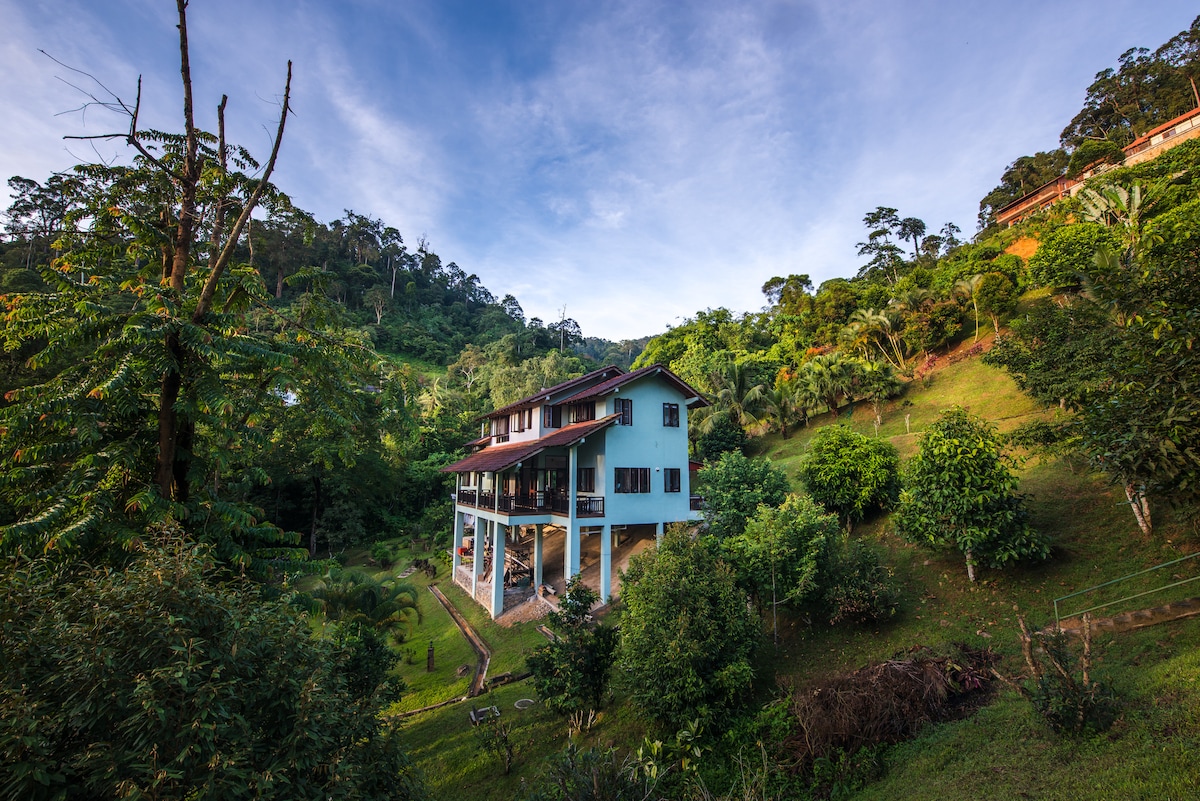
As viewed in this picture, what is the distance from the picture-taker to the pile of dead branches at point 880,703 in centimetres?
857

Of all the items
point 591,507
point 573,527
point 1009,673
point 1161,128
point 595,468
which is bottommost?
point 1009,673

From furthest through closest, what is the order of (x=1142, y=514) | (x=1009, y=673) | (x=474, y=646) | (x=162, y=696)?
(x=474, y=646)
(x=1142, y=514)
(x=1009, y=673)
(x=162, y=696)

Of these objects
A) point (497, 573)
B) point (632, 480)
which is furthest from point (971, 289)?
point (497, 573)

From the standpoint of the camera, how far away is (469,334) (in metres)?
88.9

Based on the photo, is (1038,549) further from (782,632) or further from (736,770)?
(736,770)

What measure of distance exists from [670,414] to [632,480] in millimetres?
3860

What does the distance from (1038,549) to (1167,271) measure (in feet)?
23.8

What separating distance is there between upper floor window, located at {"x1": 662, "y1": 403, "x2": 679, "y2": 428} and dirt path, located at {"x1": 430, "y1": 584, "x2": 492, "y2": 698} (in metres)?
12.3

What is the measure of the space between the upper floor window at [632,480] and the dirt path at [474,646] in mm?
8270

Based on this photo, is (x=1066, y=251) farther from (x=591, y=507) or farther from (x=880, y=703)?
(x=880, y=703)

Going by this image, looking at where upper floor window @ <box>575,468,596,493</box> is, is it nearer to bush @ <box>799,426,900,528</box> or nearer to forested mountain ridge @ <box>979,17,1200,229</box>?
bush @ <box>799,426,900,528</box>

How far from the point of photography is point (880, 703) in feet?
28.6

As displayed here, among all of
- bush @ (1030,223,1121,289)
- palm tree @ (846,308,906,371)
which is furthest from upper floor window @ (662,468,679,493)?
bush @ (1030,223,1121,289)

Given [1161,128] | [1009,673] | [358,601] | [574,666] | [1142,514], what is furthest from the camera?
[1161,128]
